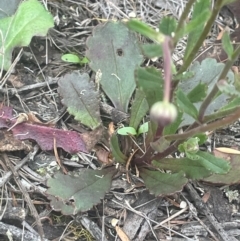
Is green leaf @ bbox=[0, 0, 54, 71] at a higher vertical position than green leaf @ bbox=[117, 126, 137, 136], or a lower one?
higher

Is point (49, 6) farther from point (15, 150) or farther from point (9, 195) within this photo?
point (9, 195)

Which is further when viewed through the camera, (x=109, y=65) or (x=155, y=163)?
(x=109, y=65)

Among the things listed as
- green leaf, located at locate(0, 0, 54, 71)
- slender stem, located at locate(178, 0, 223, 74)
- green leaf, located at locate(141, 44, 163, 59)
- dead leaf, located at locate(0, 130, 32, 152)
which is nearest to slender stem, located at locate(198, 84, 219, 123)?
slender stem, located at locate(178, 0, 223, 74)

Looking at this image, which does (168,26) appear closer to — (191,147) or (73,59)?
(191,147)

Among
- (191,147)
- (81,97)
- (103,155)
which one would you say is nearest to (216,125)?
(191,147)

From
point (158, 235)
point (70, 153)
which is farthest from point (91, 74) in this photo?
point (158, 235)

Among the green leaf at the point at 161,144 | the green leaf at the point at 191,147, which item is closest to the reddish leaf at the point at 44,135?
the green leaf at the point at 161,144

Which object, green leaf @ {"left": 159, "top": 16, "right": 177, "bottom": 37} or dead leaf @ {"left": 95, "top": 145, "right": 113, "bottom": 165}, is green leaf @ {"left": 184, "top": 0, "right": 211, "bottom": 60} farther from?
dead leaf @ {"left": 95, "top": 145, "right": 113, "bottom": 165}

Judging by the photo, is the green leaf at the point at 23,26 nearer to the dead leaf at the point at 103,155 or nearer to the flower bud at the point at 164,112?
the dead leaf at the point at 103,155
